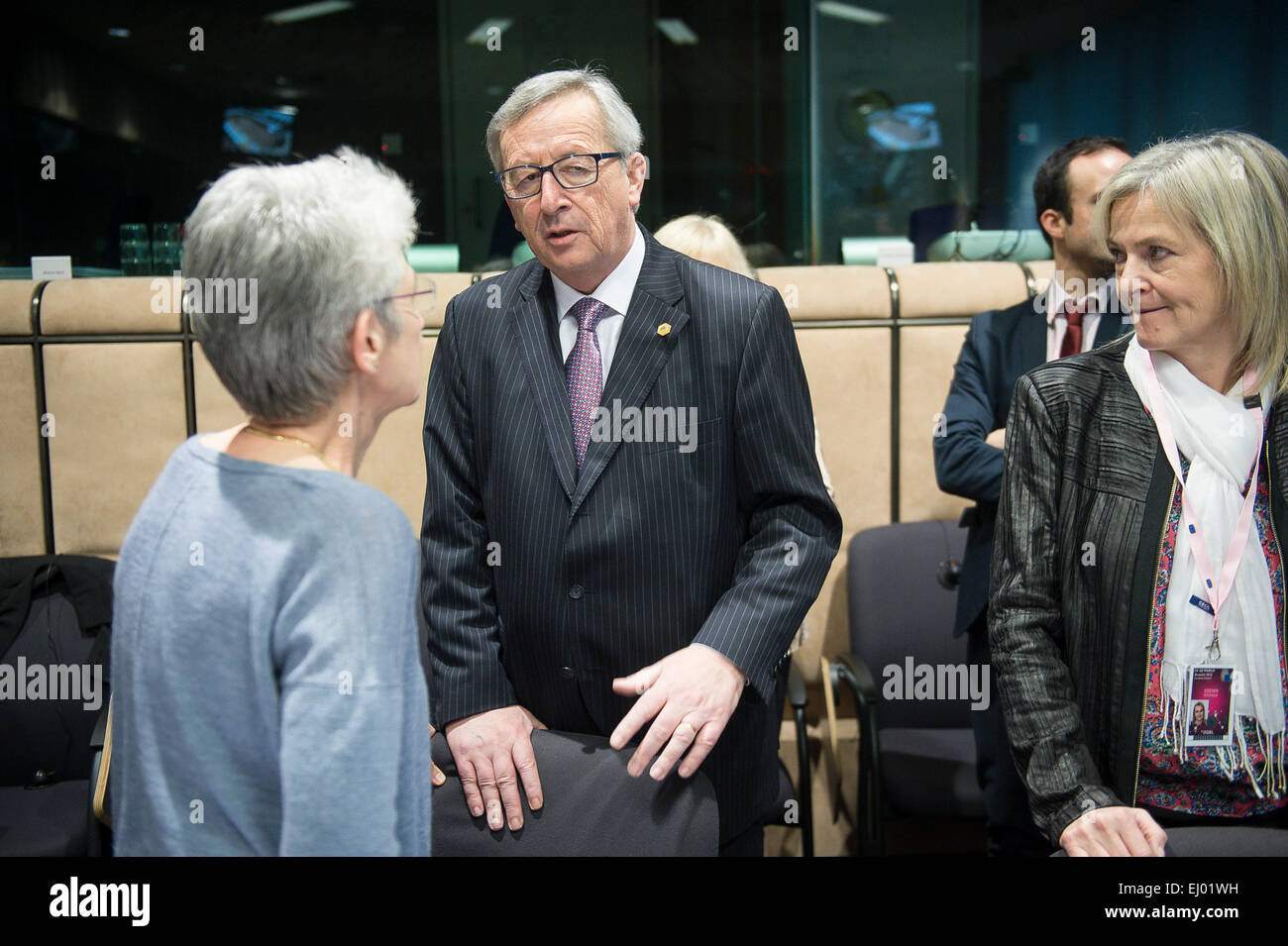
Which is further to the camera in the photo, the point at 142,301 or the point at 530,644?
the point at 142,301

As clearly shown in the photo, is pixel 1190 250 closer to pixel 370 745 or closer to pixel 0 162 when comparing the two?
pixel 370 745

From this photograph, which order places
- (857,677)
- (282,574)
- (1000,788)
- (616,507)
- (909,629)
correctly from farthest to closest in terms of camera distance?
(909,629), (857,677), (1000,788), (616,507), (282,574)

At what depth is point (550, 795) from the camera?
133 centimetres

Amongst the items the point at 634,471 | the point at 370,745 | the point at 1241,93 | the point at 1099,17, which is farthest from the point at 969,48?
the point at 370,745

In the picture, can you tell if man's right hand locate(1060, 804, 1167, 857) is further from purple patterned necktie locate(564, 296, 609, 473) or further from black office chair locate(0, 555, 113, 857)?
black office chair locate(0, 555, 113, 857)

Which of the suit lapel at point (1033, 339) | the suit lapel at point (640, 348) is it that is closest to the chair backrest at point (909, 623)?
the suit lapel at point (1033, 339)

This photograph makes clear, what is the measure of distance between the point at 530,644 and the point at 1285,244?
3.82 ft

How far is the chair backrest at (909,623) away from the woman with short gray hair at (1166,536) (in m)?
1.37

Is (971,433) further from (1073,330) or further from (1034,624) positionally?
(1034,624)

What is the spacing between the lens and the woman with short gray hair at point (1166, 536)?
1280 mm

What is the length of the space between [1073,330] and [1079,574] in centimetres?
87

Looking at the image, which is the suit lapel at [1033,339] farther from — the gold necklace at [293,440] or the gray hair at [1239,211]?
the gold necklace at [293,440]

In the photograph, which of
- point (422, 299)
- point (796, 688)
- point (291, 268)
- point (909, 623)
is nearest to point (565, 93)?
point (422, 299)

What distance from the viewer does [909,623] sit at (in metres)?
2.76
